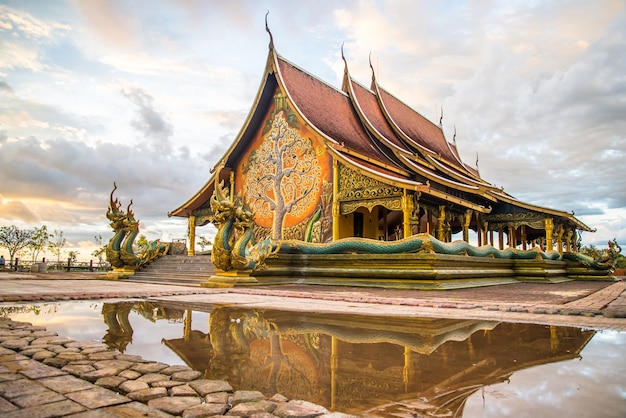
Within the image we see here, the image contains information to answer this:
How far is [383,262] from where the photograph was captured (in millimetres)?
9117

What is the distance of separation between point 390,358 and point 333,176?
10171 mm

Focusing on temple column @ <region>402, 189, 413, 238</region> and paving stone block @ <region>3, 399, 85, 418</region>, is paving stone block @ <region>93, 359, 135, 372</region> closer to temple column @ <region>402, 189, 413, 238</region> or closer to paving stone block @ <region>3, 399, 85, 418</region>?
paving stone block @ <region>3, 399, 85, 418</region>

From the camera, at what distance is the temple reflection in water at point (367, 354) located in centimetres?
187

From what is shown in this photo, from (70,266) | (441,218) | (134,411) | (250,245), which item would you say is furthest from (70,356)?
(70,266)

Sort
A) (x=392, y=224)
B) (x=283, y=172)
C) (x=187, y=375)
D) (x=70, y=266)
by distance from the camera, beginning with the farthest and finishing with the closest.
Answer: (x=70, y=266)
(x=392, y=224)
(x=283, y=172)
(x=187, y=375)

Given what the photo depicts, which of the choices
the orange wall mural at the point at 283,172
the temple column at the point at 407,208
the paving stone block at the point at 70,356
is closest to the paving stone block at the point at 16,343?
the paving stone block at the point at 70,356

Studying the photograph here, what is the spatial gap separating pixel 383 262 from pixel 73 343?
22.8 ft

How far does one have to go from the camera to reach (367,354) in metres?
2.61

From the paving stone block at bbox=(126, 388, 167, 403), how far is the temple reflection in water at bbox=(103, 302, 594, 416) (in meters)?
0.33

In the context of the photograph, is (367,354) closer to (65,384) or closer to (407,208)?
(65,384)

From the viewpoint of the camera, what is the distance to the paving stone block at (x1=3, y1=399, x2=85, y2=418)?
5.00ft

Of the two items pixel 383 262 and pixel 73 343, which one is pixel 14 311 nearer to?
pixel 73 343

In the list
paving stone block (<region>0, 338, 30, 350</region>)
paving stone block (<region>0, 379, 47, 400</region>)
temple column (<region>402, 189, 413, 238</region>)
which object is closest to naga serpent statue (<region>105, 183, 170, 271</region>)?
temple column (<region>402, 189, 413, 238</region>)

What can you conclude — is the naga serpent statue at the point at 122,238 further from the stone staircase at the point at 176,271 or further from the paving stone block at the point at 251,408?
the paving stone block at the point at 251,408
